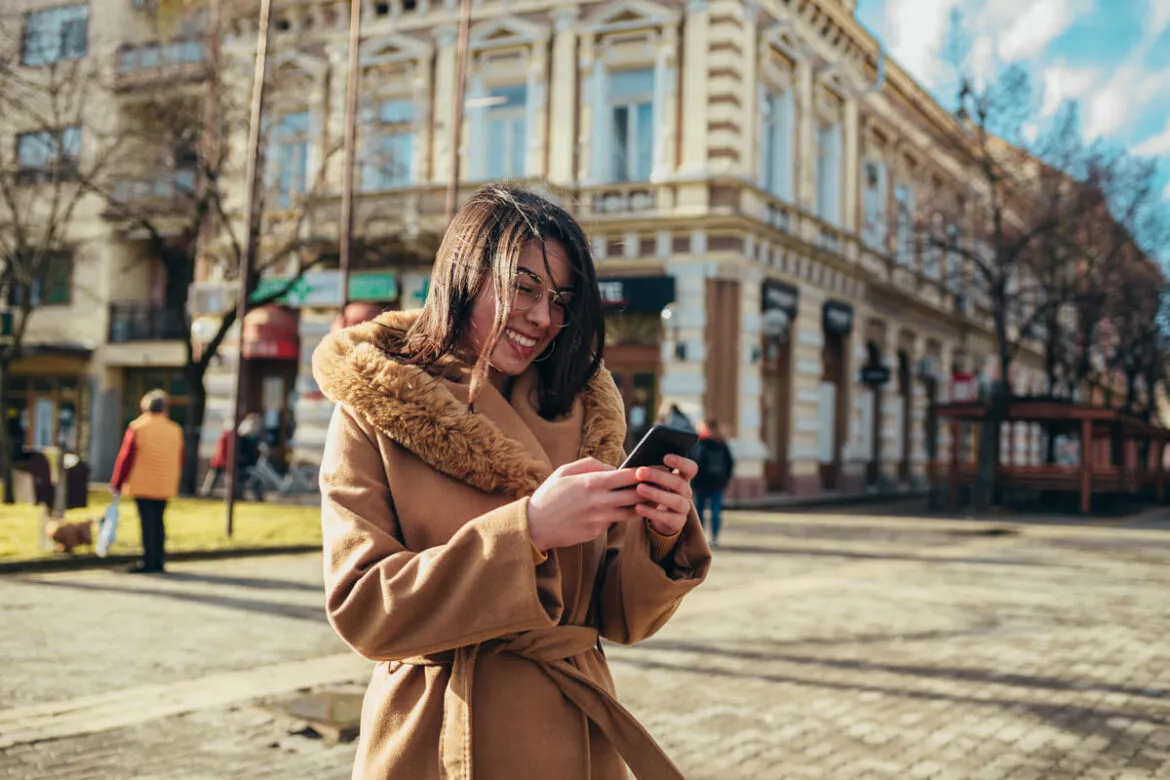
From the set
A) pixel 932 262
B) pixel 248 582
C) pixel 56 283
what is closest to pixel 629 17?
pixel 932 262

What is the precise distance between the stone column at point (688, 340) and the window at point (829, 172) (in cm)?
636

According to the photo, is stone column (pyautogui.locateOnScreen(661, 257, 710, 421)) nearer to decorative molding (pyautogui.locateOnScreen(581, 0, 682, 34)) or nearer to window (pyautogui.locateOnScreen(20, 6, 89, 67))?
decorative molding (pyautogui.locateOnScreen(581, 0, 682, 34))

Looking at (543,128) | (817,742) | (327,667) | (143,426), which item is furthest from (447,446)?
(543,128)

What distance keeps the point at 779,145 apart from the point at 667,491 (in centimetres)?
2460

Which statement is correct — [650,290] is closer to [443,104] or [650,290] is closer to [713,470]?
[443,104]

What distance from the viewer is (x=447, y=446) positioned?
6.20 feet

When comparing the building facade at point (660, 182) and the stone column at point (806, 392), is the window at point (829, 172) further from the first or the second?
the stone column at point (806, 392)

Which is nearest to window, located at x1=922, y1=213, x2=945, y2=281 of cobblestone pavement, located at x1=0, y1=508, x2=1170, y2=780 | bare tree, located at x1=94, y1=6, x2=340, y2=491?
bare tree, located at x1=94, y1=6, x2=340, y2=491

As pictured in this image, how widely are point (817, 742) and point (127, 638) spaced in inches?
187

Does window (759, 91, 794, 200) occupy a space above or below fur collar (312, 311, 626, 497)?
above

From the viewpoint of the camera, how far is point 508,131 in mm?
25219

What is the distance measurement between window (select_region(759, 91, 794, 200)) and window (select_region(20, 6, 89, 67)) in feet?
45.9

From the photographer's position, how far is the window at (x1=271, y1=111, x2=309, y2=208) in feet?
87.6

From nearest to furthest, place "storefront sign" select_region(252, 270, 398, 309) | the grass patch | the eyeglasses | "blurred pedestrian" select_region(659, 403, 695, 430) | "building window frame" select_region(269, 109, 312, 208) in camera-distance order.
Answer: the eyeglasses → "blurred pedestrian" select_region(659, 403, 695, 430) → the grass patch → "storefront sign" select_region(252, 270, 398, 309) → "building window frame" select_region(269, 109, 312, 208)
